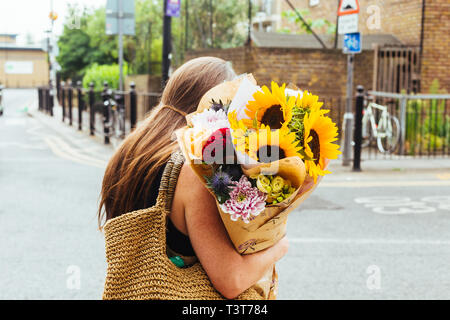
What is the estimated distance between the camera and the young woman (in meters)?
1.66

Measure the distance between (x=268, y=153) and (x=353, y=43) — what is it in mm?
9195

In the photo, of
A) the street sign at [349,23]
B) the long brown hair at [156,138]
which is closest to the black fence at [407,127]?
the street sign at [349,23]

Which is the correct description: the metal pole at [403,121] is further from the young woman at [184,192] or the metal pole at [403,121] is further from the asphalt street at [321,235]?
the young woman at [184,192]

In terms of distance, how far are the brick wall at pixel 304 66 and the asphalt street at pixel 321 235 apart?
3.18m

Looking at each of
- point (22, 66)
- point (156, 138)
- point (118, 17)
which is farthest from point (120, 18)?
point (22, 66)

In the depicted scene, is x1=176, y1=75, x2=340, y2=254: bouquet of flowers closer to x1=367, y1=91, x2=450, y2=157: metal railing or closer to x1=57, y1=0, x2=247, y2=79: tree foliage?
x1=367, y1=91, x2=450, y2=157: metal railing

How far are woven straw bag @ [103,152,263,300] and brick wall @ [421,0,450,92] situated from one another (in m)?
12.4

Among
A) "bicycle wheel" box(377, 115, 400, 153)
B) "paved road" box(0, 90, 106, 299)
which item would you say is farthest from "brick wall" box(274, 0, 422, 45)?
"paved road" box(0, 90, 106, 299)

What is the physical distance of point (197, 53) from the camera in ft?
50.1

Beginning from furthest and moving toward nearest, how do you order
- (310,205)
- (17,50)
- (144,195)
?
(17,50), (310,205), (144,195)

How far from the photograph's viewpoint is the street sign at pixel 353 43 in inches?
399

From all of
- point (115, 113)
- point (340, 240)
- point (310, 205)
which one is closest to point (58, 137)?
point (115, 113)
